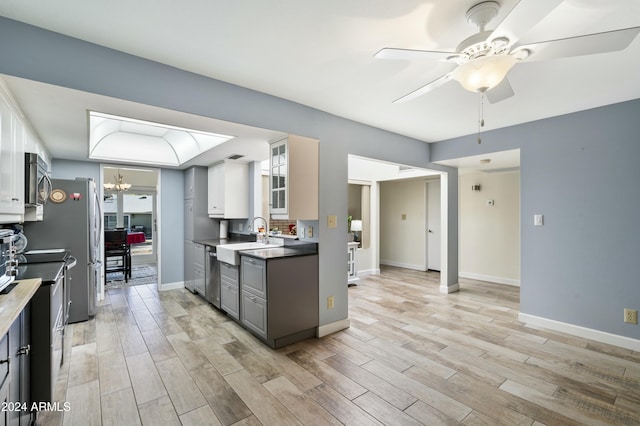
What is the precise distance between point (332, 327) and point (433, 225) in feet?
14.5

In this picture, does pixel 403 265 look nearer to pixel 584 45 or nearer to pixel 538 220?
pixel 538 220

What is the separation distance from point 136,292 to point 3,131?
370 cm

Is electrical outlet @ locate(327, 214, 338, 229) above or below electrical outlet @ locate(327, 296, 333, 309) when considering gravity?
above

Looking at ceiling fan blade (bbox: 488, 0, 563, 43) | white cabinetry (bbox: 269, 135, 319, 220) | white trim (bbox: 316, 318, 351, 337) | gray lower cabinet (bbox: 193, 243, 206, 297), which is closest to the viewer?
ceiling fan blade (bbox: 488, 0, 563, 43)

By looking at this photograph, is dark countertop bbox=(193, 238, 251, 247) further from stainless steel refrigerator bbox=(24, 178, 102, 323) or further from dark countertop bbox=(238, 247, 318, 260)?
stainless steel refrigerator bbox=(24, 178, 102, 323)

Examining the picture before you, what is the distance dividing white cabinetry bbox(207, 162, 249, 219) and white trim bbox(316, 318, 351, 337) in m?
2.18

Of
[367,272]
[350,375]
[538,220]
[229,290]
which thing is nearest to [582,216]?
[538,220]

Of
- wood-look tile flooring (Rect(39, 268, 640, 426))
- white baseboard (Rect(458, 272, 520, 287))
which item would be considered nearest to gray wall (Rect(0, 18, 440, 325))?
wood-look tile flooring (Rect(39, 268, 640, 426))

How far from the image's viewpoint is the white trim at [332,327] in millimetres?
3180

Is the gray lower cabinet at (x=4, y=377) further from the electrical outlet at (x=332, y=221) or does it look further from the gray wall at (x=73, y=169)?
the gray wall at (x=73, y=169)

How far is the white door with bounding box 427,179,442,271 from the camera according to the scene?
6727 mm

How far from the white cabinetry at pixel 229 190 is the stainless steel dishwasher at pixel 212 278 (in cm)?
65

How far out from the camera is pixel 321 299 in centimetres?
321

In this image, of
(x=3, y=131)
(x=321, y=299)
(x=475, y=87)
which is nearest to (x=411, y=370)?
(x=321, y=299)
